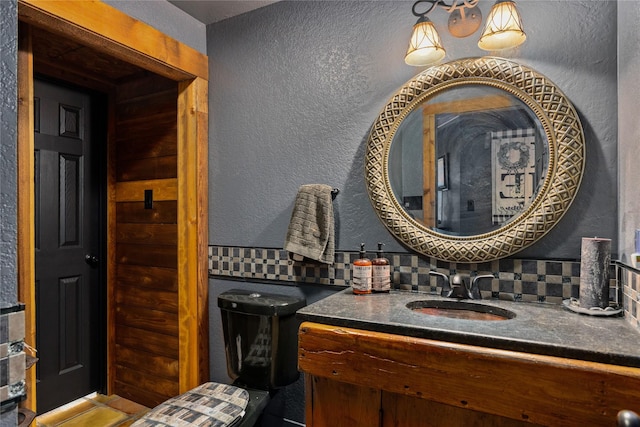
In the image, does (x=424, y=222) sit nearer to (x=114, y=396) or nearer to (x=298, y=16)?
(x=298, y=16)

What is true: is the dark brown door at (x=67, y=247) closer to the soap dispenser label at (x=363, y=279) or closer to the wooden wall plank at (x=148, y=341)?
the wooden wall plank at (x=148, y=341)

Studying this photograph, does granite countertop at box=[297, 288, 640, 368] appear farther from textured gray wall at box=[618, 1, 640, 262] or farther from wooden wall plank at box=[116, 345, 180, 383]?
wooden wall plank at box=[116, 345, 180, 383]

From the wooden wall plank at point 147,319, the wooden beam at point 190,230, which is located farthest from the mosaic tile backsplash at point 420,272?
the wooden wall plank at point 147,319

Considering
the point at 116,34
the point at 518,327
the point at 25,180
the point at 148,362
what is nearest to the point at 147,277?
the point at 148,362

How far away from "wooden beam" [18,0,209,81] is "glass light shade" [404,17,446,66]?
1256 mm

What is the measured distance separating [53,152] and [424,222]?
2.27 m

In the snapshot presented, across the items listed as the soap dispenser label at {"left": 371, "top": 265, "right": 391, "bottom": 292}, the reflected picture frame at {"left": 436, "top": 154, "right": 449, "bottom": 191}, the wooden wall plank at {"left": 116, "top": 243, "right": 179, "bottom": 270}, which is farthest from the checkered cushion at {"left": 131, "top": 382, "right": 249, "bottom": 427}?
the reflected picture frame at {"left": 436, "top": 154, "right": 449, "bottom": 191}

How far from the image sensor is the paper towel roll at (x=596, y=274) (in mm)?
1332

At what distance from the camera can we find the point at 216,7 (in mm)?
2160

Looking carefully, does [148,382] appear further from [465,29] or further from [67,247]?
[465,29]

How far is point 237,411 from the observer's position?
157cm

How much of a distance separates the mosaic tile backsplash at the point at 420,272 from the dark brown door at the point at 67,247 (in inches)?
38.5

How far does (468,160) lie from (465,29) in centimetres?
55

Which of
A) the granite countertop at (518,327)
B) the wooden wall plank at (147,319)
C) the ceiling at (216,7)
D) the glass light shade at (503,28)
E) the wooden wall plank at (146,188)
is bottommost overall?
the wooden wall plank at (147,319)
